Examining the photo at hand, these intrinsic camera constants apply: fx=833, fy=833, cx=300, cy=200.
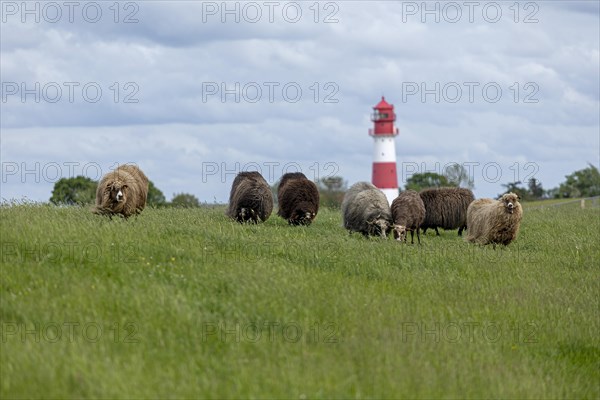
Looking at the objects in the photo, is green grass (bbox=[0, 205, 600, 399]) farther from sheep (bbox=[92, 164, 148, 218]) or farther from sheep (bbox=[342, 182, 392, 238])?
sheep (bbox=[342, 182, 392, 238])

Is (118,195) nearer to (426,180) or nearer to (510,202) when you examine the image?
(510,202)

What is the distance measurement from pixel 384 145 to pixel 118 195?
66116 millimetres

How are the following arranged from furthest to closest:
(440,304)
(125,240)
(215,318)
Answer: (125,240), (440,304), (215,318)

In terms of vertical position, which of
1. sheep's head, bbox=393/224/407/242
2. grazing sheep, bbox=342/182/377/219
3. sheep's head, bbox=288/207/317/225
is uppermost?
grazing sheep, bbox=342/182/377/219

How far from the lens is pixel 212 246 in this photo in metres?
16.5

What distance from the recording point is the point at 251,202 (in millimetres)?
24688

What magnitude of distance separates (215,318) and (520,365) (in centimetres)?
461

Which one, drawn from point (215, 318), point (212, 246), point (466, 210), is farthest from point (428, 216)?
point (215, 318)

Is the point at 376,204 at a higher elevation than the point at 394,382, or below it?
higher

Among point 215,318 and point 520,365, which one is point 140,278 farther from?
point 520,365

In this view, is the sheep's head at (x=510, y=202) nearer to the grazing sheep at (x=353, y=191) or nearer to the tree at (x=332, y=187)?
the grazing sheep at (x=353, y=191)

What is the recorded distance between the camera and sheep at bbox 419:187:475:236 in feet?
91.7

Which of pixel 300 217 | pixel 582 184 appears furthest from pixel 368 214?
pixel 582 184

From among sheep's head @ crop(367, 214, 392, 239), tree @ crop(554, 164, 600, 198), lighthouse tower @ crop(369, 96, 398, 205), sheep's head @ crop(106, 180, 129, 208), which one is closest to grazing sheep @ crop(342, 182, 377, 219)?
sheep's head @ crop(367, 214, 392, 239)
